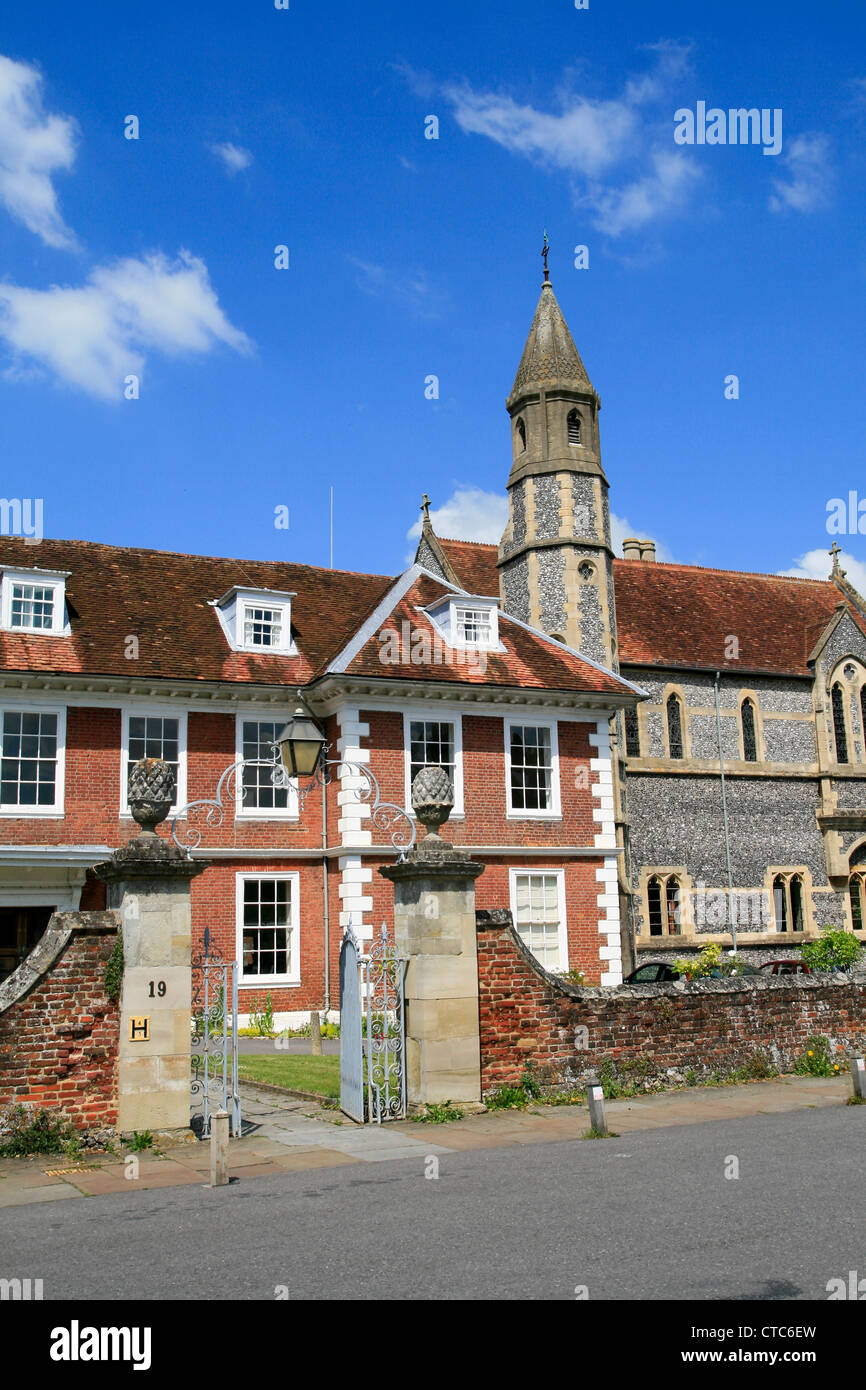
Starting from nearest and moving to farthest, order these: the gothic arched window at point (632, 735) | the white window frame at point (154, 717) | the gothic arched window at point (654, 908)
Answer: the white window frame at point (154, 717) → the gothic arched window at point (654, 908) → the gothic arched window at point (632, 735)

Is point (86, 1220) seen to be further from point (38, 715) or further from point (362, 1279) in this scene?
point (38, 715)

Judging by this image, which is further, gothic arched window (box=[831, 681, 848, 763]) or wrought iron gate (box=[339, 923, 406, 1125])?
gothic arched window (box=[831, 681, 848, 763])

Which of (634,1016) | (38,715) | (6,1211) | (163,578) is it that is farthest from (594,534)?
(6,1211)

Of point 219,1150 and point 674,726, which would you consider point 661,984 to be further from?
point 674,726

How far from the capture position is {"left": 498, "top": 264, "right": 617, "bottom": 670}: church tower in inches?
1211

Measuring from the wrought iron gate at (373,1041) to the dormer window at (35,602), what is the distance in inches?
505

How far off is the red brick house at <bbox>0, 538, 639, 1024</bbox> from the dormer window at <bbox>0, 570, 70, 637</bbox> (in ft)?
0.14

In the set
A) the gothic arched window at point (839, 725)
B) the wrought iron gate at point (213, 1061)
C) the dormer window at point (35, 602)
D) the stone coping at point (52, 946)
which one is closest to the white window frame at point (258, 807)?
the dormer window at point (35, 602)

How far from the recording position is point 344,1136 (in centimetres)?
1148

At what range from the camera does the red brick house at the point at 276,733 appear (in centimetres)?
2169

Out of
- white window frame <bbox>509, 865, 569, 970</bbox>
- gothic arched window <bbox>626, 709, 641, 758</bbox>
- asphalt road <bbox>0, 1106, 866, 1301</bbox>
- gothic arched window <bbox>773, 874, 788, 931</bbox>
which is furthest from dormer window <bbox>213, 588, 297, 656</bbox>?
gothic arched window <bbox>773, 874, 788, 931</bbox>
